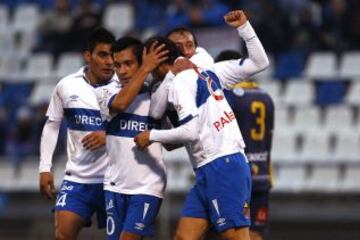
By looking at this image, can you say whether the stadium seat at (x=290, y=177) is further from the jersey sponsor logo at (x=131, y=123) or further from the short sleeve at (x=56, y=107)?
the jersey sponsor logo at (x=131, y=123)

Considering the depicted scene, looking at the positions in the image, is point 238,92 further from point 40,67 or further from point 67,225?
point 40,67

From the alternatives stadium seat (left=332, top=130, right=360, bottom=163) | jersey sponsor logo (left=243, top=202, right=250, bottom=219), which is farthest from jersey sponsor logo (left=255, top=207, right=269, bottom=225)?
stadium seat (left=332, top=130, right=360, bottom=163)

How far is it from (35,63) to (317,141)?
17.9 feet

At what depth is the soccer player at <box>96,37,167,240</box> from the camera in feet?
Answer: 30.4

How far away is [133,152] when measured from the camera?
9.39m

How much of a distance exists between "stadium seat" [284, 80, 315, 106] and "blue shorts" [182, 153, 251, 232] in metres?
8.64

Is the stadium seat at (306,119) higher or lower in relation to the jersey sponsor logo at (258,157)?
lower

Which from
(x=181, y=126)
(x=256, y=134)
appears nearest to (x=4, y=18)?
(x=256, y=134)

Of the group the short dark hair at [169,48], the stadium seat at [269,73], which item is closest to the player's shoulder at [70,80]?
the short dark hair at [169,48]

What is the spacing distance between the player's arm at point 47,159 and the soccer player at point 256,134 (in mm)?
1729

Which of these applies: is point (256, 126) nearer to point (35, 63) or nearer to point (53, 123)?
point (53, 123)

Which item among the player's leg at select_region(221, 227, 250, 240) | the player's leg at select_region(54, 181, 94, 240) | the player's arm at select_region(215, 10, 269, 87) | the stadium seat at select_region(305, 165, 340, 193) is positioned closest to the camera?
the player's leg at select_region(221, 227, 250, 240)

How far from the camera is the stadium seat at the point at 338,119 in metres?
17.1

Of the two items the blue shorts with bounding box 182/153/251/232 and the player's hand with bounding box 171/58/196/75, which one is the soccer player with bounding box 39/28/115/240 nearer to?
the player's hand with bounding box 171/58/196/75
